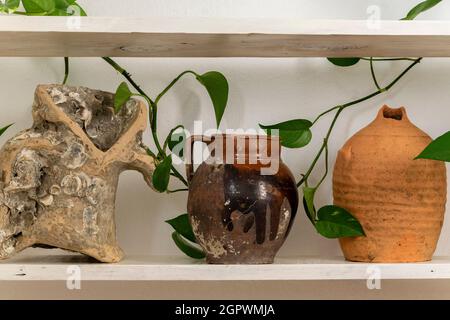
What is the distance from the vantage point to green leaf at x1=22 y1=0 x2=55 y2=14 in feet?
3.85

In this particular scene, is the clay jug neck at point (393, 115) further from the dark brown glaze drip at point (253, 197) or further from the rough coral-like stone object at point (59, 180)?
the rough coral-like stone object at point (59, 180)

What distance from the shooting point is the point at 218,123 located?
1.20m

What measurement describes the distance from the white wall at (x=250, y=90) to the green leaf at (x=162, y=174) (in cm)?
18

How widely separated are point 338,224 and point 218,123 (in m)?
0.24

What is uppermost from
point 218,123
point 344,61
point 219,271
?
point 344,61

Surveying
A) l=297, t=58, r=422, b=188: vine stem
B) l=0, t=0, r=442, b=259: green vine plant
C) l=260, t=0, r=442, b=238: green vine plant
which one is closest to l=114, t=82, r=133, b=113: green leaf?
l=0, t=0, r=442, b=259: green vine plant

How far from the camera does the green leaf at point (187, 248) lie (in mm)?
1229

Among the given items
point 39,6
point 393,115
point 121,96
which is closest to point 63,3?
point 39,6

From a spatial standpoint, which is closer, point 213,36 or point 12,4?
point 213,36

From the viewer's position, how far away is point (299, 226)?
4.39 ft

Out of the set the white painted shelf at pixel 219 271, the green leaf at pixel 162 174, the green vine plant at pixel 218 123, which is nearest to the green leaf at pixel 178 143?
the green vine plant at pixel 218 123

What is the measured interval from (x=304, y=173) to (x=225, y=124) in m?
Result: 0.16

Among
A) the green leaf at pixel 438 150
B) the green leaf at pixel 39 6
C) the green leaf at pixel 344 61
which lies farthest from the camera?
the green leaf at pixel 344 61

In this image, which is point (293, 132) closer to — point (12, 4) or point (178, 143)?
point (178, 143)
